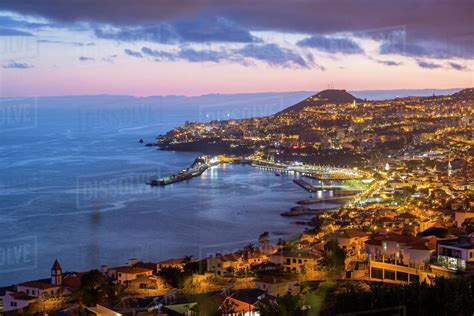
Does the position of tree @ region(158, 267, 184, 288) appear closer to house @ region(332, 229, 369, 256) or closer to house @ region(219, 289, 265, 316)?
house @ region(219, 289, 265, 316)

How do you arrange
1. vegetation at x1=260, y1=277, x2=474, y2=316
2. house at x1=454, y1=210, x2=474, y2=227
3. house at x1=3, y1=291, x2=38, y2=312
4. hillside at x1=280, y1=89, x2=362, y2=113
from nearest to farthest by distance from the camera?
vegetation at x1=260, y1=277, x2=474, y2=316
house at x1=3, y1=291, x2=38, y2=312
house at x1=454, y1=210, x2=474, y2=227
hillside at x1=280, y1=89, x2=362, y2=113

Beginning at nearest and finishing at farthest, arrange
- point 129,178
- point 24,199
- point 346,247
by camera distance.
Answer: point 346,247
point 24,199
point 129,178

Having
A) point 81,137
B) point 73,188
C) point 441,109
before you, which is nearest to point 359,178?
point 73,188

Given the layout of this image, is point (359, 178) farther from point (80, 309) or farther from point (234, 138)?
point (234, 138)

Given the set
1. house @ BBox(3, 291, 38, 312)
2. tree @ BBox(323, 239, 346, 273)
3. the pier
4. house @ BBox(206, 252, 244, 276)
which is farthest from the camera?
the pier

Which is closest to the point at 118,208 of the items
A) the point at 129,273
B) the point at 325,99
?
the point at 129,273

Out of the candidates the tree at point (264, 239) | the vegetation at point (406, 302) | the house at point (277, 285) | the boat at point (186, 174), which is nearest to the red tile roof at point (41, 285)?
the house at point (277, 285)

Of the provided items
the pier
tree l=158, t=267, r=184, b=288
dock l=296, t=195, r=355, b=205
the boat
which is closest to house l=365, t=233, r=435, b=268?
tree l=158, t=267, r=184, b=288
